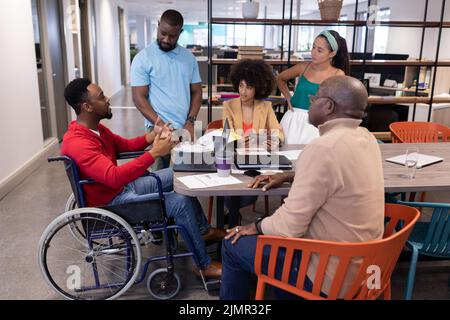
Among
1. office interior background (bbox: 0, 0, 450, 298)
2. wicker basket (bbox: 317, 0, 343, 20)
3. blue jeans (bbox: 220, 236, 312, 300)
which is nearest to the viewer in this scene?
blue jeans (bbox: 220, 236, 312, 300)

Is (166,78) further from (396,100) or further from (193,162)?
(396,100)

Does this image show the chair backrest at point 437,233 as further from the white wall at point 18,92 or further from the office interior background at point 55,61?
the white wall at point 18,92

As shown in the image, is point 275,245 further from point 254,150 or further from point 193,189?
point 254,150

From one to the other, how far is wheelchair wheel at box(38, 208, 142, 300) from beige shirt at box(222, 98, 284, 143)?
1048mm

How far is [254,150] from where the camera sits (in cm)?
244

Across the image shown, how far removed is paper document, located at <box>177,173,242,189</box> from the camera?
6.16 ft

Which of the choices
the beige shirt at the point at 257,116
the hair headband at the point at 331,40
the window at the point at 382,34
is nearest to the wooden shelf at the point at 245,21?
the hair headband at the point at 331,40

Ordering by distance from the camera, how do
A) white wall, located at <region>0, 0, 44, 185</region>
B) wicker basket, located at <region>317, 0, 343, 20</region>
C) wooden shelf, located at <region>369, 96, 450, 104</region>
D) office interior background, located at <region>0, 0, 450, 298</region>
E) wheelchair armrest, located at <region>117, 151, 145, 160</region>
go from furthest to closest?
wooden shelf, located at <region>369, 96, 450, 104</region>
wicker basket, located at <region>317, 0, 343, 20</region>
office interior background, located at <region>0, 0, 450, 298</region>
white wall, located at <region>0, 0, 44, 185</region>
wheelchair armrest, located at <region>117, 151, 145, 160</region>

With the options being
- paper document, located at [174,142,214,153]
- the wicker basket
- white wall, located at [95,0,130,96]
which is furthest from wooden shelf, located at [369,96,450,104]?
white wall, located at [95,0,130,96]

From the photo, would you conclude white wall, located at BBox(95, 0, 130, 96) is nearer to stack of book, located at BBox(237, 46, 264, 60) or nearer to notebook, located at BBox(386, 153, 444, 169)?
stack of book, located at BBox(237, 46, 264, 60)

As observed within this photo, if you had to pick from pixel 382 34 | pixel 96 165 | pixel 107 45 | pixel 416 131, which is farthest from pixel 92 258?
pixel 382 34

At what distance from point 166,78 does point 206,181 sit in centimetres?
114

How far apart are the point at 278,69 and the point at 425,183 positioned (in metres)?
3.29

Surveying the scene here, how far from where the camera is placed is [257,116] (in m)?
2.73
